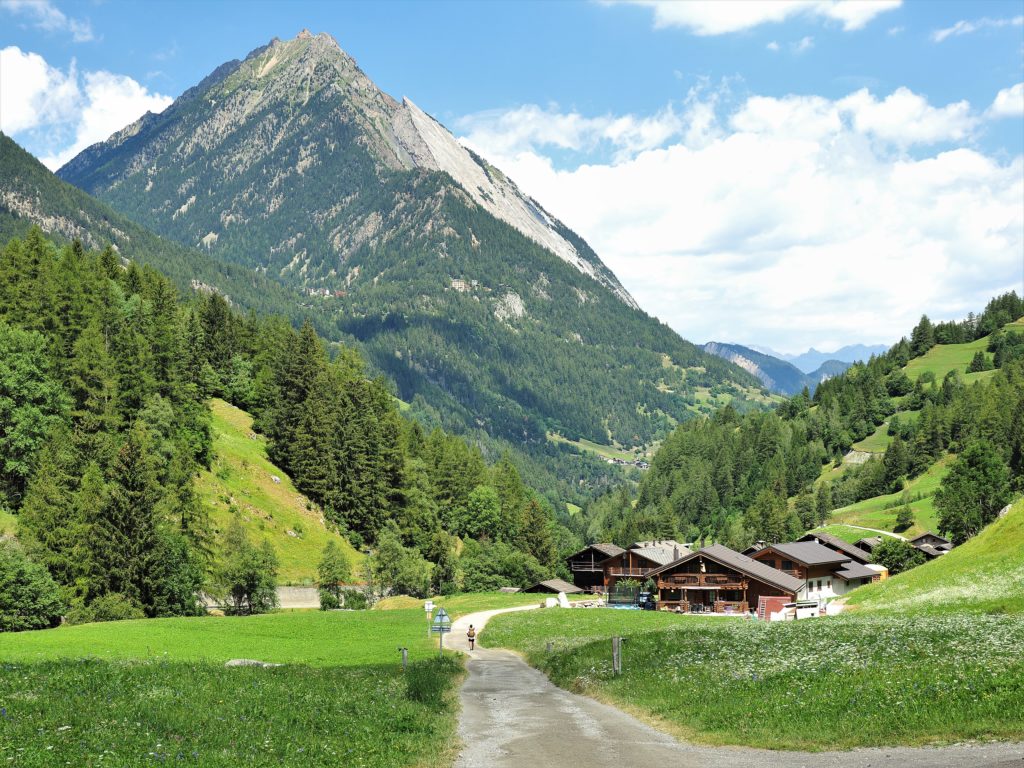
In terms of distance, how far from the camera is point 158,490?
227 ft

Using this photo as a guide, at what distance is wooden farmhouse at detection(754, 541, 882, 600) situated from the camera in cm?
11350

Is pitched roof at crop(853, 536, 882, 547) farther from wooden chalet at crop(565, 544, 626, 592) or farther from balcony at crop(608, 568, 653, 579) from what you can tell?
wooden chalet at crop(565, 544, 626, 592)

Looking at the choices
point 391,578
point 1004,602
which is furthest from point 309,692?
point 391,578

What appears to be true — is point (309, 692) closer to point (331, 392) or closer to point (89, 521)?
point (89, 521)

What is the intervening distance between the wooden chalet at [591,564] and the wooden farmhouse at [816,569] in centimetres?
3025

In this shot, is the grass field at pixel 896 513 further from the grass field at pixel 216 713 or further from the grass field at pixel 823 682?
the grass field at pixel 216 713

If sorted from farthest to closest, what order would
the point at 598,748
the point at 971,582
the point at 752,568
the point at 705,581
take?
the point at 705,581 < the point at 752,568 < the point at 971,582 < the point at 598,748

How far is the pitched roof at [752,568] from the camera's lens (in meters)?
104

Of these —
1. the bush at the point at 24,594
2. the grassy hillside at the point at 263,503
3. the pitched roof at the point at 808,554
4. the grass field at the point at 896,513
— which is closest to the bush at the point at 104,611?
the bush at the point at 24,594

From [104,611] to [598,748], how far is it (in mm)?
54017

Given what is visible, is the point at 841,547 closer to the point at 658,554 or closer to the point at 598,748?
the point at 658,554

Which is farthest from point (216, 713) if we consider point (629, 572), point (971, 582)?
point (629, 572)

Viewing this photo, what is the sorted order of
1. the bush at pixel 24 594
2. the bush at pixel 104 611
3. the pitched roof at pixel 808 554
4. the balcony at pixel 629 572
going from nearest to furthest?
the bush at pixel 24 594 → the bush at pixel 104 611 → the pitched roof at pixel 808 554 → the balcony at pixel 629 572

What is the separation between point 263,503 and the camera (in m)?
101
